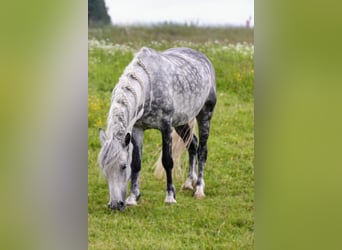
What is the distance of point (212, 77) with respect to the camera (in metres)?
3.65

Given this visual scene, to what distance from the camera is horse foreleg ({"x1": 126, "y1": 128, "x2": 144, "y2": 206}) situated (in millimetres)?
3570

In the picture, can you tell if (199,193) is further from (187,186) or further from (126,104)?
(126,104)

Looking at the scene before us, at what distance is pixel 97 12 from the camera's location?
3.45 metres

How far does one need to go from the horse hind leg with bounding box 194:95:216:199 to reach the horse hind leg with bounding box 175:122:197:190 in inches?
1.2

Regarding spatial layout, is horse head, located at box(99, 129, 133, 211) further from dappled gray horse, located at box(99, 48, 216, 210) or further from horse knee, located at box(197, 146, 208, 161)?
horse knee, located at box(197, 146, 208, 161)

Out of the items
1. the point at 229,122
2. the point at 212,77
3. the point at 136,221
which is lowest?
the point at 136,221

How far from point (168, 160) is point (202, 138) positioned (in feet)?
0.80

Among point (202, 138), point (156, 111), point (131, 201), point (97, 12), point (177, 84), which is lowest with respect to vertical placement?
point (131, 201)

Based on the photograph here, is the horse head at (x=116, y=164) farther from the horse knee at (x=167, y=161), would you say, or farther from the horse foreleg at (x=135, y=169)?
the horse knee at (x=167, y=161)

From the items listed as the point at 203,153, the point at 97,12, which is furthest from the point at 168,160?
the point at 97,12
